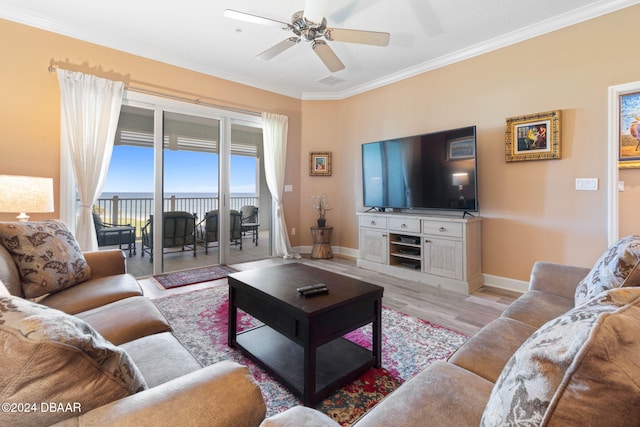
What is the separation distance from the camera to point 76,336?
63 centimetres

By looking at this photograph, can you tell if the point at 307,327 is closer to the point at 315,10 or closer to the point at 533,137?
the point at 315,10

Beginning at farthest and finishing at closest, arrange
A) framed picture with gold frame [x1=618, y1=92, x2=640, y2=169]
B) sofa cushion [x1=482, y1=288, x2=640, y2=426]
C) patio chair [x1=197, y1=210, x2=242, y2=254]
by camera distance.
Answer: patio chair [x1=197, y1=210, x2=242, y2=254]
framed picture with gold frame [x1=618, y1=92, x2=640, y2=169]
sofa cushion [x1=482, y1=288, x2=640, y2=426]

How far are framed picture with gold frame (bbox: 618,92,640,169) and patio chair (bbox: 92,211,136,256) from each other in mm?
5604

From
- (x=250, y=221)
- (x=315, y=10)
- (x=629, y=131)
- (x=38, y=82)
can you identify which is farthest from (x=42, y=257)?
(x=629, y=131)

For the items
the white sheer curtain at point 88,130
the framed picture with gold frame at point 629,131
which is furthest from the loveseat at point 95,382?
the framed picture with gold frame at point 629,131

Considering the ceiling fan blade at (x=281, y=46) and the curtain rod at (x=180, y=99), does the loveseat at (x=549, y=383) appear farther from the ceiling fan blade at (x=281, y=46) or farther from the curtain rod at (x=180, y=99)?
the curtain rod at (x=180, y=99)

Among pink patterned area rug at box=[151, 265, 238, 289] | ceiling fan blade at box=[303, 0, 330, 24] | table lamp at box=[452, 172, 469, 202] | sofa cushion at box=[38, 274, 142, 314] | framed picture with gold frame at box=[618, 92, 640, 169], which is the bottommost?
pink patterned area rug at box=[151, 265, 238, 289]

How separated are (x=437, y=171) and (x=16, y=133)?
4.68m

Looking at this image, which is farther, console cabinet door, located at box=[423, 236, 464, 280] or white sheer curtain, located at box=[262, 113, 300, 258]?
white sheer curtain, located at box=[262, 113, 300, 258]

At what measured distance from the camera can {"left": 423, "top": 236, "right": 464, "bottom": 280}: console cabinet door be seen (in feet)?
10.7

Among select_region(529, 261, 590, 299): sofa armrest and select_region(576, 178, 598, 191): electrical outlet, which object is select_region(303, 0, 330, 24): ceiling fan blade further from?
select_region(576, 178, 598, 191): electrical outlet

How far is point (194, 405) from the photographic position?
698 mm

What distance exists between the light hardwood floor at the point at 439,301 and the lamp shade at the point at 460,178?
1269 mm

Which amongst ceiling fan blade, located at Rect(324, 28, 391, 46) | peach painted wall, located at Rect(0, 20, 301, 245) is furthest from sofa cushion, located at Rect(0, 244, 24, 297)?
ceiling fan blade, located at Rect(324, 28, 391, 46)
